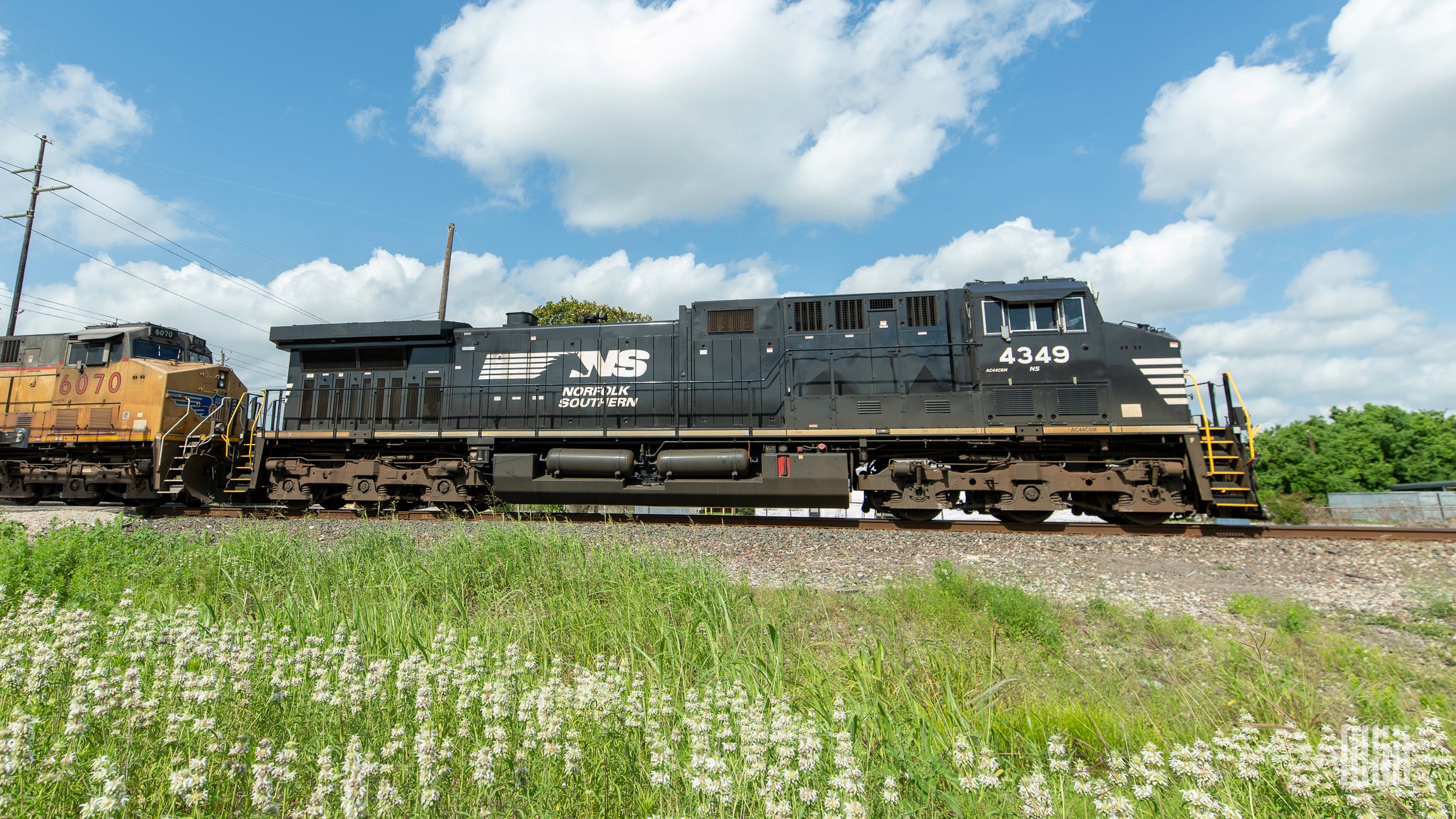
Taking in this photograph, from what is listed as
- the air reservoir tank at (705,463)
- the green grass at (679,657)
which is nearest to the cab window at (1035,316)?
the air reservoir tank at (705,463)

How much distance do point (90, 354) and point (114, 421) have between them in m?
2.15

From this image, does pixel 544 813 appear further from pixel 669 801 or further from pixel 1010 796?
pixel 1010 796

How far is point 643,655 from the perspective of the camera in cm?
362

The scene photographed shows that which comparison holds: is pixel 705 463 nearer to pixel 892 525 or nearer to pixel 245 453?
pixel 892 525

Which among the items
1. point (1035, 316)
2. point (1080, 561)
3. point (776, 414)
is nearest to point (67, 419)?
point (776, 414)

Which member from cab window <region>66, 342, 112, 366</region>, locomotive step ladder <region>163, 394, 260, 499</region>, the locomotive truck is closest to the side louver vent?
the locomotive truck

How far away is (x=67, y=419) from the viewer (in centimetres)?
1334

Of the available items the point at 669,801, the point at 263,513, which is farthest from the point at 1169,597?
the point at 263,513

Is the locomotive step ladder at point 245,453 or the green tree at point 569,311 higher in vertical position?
the green tree at point 569,311

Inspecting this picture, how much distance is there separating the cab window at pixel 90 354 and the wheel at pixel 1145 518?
2041 cm

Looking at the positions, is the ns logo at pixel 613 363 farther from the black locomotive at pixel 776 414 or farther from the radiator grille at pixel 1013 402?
the radiator grille at pixel 1013 402

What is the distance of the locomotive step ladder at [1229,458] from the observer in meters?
9.38

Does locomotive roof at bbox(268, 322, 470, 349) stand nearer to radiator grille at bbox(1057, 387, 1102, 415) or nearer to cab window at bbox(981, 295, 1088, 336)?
cab window at bbox(981, 295, 1088, 336)

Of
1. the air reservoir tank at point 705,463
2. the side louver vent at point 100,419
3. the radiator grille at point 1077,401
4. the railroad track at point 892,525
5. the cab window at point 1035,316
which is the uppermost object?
the cab window at point 1035,316
